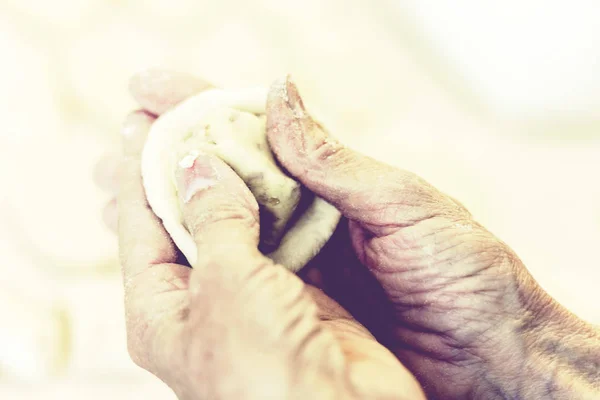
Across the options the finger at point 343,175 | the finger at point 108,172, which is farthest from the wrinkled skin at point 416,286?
the finger at point 108,172

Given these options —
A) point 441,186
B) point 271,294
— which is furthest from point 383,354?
point 441,186

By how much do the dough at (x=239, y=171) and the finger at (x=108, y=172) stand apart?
1.20 feet

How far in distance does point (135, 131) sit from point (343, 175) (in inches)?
21.4

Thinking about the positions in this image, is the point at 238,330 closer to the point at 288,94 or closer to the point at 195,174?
the point at 195,174

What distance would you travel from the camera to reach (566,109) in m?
1.58

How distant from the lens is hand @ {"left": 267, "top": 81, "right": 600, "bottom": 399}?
868mm

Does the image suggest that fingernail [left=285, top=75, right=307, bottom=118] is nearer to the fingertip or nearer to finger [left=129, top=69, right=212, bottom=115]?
the fingertip

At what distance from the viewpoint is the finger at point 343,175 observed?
872 mm

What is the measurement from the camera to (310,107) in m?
1.51

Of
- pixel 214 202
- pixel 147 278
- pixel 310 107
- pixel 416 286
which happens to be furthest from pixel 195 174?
pixel 310 107

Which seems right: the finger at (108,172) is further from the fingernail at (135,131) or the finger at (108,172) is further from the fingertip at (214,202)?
the fingertip at (214,202)

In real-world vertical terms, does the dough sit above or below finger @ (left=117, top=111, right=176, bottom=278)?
above

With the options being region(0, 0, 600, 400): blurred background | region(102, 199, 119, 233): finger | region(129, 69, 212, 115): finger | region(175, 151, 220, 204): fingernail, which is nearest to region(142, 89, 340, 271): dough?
region(175, 151, 220, 204): fingernail

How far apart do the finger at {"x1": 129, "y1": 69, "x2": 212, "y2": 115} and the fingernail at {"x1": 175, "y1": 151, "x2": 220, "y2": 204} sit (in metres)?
0.42
